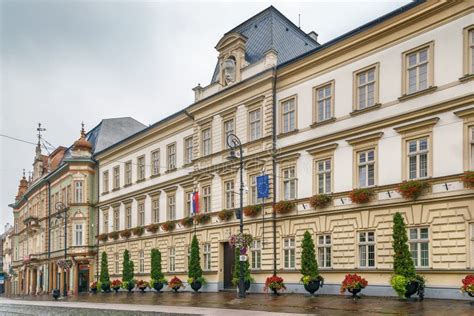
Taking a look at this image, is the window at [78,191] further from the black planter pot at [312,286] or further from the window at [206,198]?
the black planter pot at [312,286]

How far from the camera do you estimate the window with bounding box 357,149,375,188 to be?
24.8m

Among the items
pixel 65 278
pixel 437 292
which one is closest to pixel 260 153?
pixel 437 292

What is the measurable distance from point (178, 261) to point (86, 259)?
55.1ft

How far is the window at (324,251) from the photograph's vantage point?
87.2ft

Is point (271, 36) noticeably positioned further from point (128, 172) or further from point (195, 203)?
point (128, 172)

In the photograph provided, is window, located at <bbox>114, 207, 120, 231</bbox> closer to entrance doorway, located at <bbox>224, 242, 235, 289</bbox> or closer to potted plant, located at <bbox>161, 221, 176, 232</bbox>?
potted plant, located at <bbox>161, 221, 176, 232</bbox>

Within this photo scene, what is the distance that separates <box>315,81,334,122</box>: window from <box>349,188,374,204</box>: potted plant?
4.30m

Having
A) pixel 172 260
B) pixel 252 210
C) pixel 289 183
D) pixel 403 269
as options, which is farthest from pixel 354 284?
pixel 172 260

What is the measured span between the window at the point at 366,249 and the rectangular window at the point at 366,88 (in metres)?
5.79

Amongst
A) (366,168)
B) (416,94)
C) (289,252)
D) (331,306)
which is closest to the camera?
(331,306)

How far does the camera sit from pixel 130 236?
147 ft

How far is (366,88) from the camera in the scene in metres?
25.5

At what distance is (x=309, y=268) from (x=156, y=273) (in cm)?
1544

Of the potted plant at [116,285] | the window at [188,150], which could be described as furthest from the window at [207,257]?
the potted plant at [116,285]
